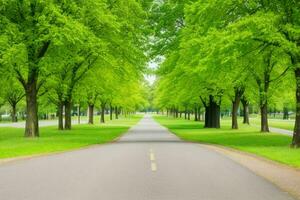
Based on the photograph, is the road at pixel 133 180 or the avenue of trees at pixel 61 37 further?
the avenue of trees at pixel 61 37

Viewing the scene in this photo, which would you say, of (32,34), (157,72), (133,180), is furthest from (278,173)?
(157,72)

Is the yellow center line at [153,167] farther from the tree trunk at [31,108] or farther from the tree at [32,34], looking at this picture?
the tree trunk at [31,108]

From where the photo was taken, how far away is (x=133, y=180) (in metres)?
12.2

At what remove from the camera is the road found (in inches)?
391

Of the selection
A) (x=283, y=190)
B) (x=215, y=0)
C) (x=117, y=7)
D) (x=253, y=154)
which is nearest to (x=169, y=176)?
(x=283, y=190)

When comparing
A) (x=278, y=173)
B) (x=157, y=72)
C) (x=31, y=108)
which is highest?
(x=157, y=72)

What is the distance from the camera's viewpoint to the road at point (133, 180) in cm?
993

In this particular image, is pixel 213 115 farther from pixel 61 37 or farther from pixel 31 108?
pixel 61 37

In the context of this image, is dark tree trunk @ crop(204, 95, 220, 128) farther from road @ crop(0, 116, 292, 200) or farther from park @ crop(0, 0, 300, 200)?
road @ crop(0, 116, 292, 200)

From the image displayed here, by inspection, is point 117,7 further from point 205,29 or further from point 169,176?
point 169,176

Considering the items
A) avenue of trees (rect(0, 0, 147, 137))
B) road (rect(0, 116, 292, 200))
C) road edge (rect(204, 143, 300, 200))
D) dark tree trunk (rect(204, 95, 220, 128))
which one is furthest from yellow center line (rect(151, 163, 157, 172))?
dark tree trunk (rect(204, 95, 220, 128))

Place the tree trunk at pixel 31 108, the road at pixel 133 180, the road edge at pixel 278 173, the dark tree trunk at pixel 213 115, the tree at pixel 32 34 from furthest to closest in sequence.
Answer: the dark tree trunk at pixel 213 115 → the tree trunk at pixel 31 108 → the tree at pixel 32 34 → the road edge at pixel 278 173 → the road at pixel 133 180

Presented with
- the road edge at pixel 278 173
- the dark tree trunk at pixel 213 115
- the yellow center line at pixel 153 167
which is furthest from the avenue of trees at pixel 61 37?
the dark tree trunk at pixel 213 115

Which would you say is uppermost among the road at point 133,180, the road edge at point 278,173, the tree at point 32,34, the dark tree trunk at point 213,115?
the tree at point 32,34
